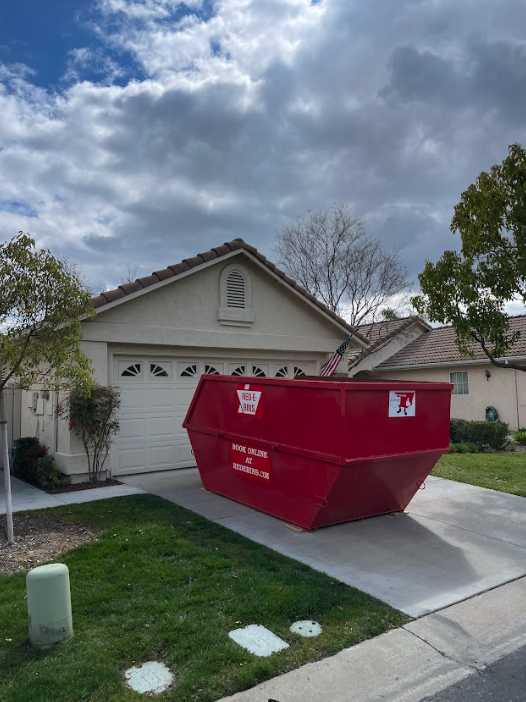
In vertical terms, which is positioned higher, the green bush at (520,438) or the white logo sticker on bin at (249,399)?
the white logo sticker on bin at (249,399)

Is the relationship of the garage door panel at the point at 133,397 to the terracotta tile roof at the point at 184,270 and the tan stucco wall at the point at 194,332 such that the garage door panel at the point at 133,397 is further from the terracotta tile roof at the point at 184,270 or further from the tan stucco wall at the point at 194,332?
the terracotta tile roof at the point at 184,270

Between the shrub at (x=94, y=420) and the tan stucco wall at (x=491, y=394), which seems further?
the tan stucco wall at (x=491, y=394)

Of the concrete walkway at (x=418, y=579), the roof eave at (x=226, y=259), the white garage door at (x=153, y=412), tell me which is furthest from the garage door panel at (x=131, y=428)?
the roof eave at (x=226, y=259)

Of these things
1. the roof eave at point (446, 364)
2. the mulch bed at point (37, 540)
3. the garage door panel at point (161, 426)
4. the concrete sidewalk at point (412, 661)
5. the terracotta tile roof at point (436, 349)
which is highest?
the terracotta tile roof at point (436, 349)

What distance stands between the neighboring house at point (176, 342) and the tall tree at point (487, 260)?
11.2 feet

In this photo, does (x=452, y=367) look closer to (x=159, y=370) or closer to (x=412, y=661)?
(x=159, y=370)

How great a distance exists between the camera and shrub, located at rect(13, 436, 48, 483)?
1020cm

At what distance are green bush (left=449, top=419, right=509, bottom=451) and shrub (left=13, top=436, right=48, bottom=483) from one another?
11318 millimetres

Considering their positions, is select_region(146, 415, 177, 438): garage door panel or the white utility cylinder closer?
the white utility cylinder

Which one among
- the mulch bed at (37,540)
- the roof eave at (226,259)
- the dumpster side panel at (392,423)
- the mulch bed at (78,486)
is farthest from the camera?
the roof eave at (226,259)

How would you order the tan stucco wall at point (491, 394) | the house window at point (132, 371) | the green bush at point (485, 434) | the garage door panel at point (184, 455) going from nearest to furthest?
1. the house window at point (132, 371)
2. the garage door panel at point (184, 455)
3. the green bush at point (485, 434)
4. the tan stucco wall at point (491, 394)

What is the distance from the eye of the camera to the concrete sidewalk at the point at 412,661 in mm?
3479

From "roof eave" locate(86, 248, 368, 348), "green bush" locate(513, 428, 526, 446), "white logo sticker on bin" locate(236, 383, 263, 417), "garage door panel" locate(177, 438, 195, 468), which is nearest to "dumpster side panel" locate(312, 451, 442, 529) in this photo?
"white logo sticker on bin" locate(236, 383, 263, 417)

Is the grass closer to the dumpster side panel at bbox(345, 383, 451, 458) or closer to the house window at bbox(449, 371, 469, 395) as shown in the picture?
the dumpster side panel at bbox(345, 383, 451, 458)
